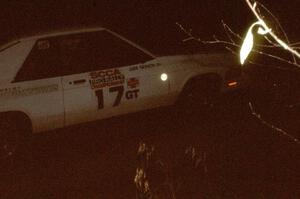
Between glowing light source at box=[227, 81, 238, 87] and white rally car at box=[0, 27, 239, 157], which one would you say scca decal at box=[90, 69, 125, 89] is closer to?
white rally car at box=[0, 27, 239, 157]

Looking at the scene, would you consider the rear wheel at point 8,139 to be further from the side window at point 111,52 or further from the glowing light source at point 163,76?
the glowing light source at point 163,76

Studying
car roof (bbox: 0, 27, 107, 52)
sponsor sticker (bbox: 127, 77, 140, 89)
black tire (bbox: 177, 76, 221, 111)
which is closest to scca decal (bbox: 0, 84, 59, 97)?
car roof (bbox: 0, 27, 107, 52)

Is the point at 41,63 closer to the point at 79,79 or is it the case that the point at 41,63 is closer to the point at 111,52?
the point at 79,79

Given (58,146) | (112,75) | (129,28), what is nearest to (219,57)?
(112,75)

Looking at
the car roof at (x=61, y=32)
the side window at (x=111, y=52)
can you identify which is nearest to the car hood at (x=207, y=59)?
the side window at (x=111, y=52)

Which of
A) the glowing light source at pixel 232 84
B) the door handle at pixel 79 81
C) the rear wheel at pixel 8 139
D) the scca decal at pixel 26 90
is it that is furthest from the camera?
the glowing light source at pixel 232 84

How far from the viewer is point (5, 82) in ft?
23.0

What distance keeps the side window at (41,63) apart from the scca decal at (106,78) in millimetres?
438

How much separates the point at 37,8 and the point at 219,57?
6694 mm

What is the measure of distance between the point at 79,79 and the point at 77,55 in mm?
313

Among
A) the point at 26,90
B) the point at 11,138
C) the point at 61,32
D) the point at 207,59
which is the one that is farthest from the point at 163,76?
the point at 11,138

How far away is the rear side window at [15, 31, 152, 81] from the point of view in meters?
7.23

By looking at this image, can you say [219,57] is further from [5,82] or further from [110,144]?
[5,82]

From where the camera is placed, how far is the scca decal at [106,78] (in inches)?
296
